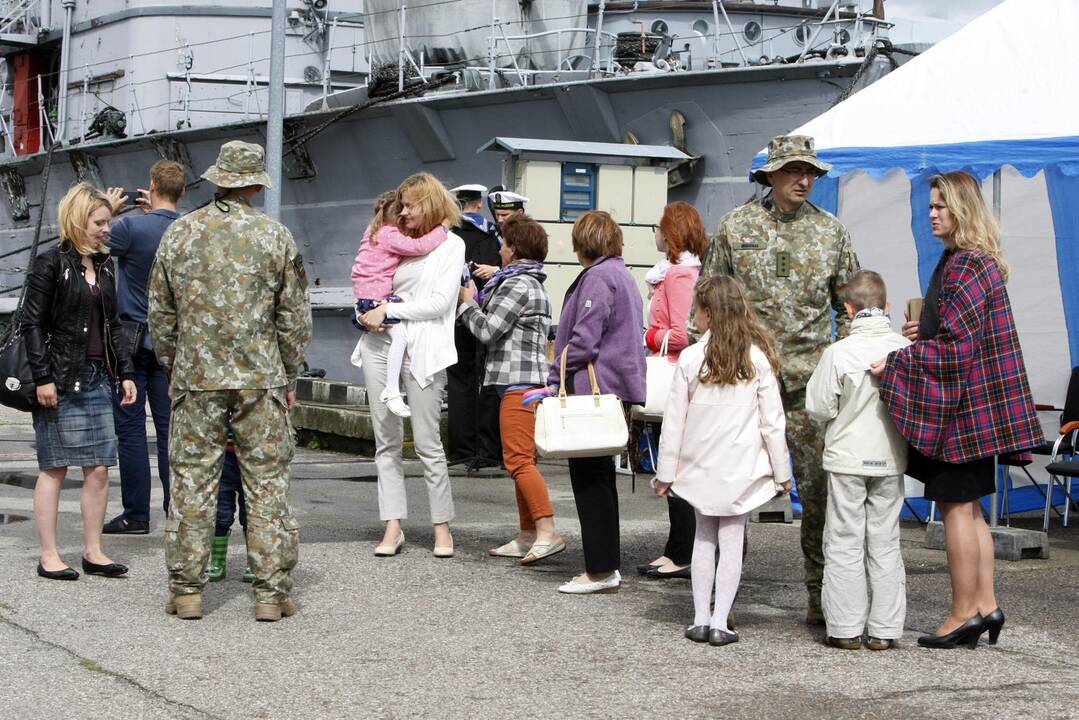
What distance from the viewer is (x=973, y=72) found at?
875 centimetres

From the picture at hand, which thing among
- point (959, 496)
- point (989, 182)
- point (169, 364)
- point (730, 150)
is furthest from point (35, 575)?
point (730, 150)

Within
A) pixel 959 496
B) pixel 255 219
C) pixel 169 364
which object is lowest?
pixel 959 496

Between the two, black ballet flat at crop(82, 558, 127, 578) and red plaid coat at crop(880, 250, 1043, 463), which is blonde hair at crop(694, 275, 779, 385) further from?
black ballet flat at crop(82, 558, 127, 578)

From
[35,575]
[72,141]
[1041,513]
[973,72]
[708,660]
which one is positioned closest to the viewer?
[708,660]

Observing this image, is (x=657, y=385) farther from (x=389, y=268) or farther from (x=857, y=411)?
(x=857, y=411)

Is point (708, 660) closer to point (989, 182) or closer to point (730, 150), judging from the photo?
point (989, 182)

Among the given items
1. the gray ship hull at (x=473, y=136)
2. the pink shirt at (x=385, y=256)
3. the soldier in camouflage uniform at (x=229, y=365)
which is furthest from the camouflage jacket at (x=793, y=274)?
the gray ship hull at (x=473, y=136)

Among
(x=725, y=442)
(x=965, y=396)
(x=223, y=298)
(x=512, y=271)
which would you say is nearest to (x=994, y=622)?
(x=965, y=396)

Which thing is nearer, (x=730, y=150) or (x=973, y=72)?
(x=973, y=72)

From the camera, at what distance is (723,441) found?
216 inches

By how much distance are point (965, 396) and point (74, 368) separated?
3625 mm

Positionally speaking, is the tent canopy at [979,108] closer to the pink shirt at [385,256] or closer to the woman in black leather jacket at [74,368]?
the pink shirt at [385,256]

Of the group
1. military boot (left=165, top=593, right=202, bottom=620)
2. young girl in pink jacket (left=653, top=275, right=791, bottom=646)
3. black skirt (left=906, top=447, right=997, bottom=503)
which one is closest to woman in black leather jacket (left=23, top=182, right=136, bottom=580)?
military boot (left=165, top=593, right=202, bottom=620)

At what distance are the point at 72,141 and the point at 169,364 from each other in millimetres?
21286
